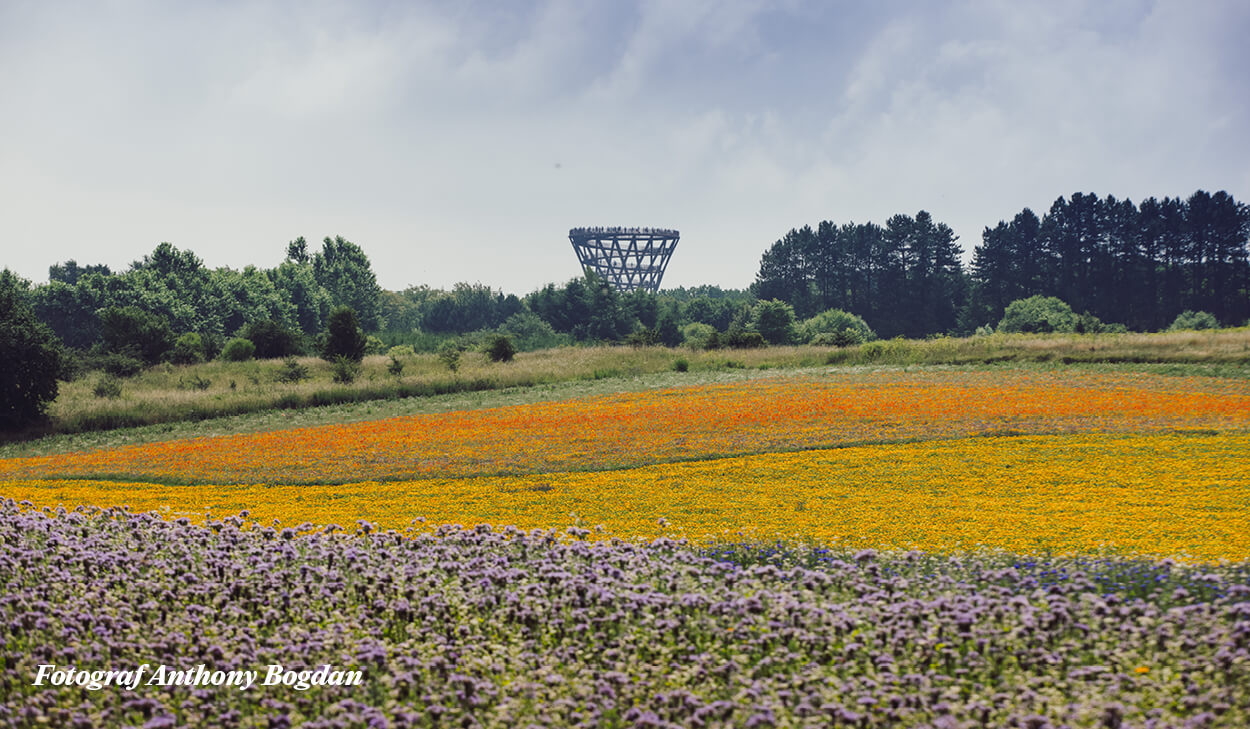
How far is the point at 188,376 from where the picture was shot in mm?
42750

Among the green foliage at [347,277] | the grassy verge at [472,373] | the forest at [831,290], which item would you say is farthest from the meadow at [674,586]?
the green foliage at [347,277]

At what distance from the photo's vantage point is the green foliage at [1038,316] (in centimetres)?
8081

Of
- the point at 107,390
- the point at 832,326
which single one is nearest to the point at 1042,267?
the point at 832,326

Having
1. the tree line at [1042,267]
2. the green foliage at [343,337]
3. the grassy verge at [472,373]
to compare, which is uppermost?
the tree line at [1042,267]

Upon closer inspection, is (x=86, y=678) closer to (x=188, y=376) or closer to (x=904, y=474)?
(x=904, y=474)

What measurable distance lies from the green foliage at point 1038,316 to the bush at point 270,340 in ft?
218

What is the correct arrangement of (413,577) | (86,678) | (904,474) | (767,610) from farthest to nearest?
(904,474)
(413,577)
(767,610)
(86,678)

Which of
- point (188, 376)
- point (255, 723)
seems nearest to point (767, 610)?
point (255, 723)

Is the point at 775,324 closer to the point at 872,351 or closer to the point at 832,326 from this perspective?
the point at 832,326

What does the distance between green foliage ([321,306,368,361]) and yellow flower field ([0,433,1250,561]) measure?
28.7 m

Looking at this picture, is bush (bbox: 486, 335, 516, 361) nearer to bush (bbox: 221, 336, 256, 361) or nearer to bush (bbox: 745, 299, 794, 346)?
bush (bbox: 221, 336, 256, 361)

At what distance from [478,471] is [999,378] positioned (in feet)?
72.3

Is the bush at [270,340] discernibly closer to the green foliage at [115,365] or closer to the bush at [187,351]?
the bush at [187,351]

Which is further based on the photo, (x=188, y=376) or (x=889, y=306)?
(x=889, y=306)
